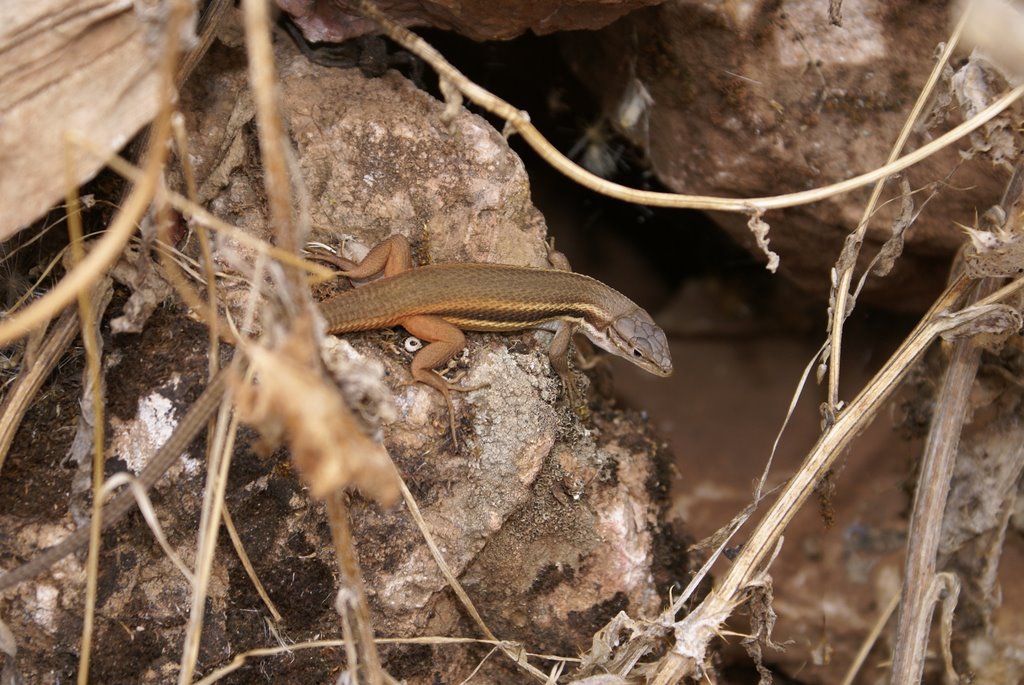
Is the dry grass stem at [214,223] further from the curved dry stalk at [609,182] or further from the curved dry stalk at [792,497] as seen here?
the curved dry stalk at [792,497]

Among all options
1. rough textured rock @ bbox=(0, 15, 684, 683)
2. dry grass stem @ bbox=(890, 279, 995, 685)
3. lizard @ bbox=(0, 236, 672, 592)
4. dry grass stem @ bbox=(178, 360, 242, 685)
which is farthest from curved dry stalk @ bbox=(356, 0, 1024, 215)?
dry grass stem @ bbox=(178, 360, 242, 685)

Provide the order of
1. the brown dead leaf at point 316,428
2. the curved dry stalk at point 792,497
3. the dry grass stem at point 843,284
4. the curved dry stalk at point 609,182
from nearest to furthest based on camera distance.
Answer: the brown dead leaf at point 316,428 → the curved dry stalk at point 609,182 → the curved dry stalk at point 792,497 → the dry grass stem at point 843,284

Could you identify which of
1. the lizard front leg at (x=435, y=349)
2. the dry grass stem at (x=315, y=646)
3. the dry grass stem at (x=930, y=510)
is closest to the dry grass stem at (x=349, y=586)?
the dry grass stem at (x=315, y=646)

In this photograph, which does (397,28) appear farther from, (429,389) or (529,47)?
(529,47)

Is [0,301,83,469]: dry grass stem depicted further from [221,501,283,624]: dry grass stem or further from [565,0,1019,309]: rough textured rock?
[565,0,1019,309]: rough textured rock

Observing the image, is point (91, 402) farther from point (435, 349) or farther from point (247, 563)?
point (435, 349)

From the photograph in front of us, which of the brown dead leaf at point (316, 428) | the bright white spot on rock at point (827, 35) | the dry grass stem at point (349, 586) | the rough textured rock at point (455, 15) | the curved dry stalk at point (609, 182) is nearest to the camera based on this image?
the brown dead leaf at point (316, 428)

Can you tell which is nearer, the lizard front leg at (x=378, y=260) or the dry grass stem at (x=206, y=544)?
the dry grass stem at (x=206, y=544)
